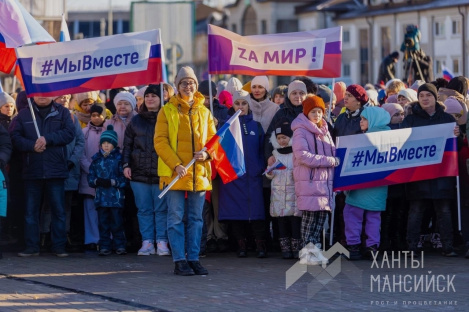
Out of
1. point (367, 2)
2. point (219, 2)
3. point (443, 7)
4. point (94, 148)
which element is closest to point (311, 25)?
point (367, 2)

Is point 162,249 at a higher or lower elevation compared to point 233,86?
lower

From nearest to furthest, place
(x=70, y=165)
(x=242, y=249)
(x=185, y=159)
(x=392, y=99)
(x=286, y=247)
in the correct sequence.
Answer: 1. (x=185, y=159)
2. (x=286, y=247)
3. (x=242, y=249)
4. (x=70, y=165)
5. (x=392, y=99)

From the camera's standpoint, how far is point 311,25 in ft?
248

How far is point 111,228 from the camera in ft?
45.8

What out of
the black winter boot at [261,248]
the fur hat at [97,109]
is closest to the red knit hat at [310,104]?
the black winter boot at [261,248]

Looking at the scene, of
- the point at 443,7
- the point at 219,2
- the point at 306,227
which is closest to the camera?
the point at 306,227

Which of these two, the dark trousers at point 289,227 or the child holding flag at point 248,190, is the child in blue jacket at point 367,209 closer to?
the dark trousers at point 289,227

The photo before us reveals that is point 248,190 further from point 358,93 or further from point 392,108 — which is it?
point 392,108

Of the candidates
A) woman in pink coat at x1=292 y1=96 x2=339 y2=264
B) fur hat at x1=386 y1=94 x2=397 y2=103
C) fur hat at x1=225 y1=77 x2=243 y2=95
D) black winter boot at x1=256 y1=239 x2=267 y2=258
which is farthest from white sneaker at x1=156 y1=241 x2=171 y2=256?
fur hat at x1=386 y1=94 x2=397 y2=103

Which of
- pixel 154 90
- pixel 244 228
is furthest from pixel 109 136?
pixel 244 228

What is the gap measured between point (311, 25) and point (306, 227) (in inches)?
2498

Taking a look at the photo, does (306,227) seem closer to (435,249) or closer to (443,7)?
(435,249)

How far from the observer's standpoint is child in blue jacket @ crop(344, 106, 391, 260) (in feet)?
43.3

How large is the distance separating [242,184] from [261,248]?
749 millimetres
